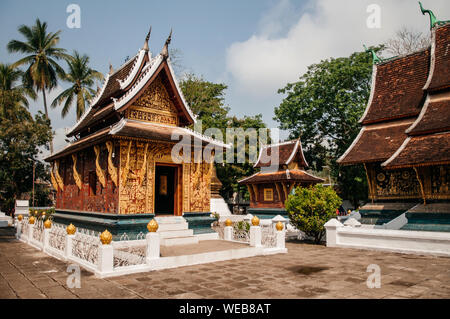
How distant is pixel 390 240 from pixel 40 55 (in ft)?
110

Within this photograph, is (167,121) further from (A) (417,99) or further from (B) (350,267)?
(A) (417,99)

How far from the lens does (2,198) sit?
92.8 feet

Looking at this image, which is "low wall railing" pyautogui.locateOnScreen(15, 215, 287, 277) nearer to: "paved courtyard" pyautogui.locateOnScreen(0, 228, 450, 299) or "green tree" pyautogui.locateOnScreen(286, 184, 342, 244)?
"paved courtyard" pyautogui.locateOnScreen(0, 228, 450, 299)

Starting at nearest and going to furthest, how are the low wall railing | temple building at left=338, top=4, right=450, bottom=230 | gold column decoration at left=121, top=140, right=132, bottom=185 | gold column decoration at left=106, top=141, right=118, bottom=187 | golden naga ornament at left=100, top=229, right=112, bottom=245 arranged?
golden naga ornament at left=100, top=229, right=112, bottom=245 → the low wall railing → gold column decoration at left=121, top=140, right=132, bottom=185 → gold column decoration at left=106, top=141, right=118, bottom=187 → temple building at left=338, top=4, right=450, bottom=230

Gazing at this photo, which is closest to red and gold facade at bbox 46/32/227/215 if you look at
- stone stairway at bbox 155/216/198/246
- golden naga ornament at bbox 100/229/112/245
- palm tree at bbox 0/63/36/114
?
stone stairway at bbox 155/216/198/246

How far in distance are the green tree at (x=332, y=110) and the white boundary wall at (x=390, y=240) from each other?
1769cm

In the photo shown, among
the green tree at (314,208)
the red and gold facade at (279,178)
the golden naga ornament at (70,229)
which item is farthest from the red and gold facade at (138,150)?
the red and gold facade at (279,178)

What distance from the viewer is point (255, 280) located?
22.0 feet

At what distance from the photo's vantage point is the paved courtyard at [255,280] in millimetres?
5730

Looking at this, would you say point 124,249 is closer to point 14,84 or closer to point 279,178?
point 279,178

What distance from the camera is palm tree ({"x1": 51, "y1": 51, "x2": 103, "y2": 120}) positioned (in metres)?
32.2

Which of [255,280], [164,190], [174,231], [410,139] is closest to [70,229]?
[174,231]

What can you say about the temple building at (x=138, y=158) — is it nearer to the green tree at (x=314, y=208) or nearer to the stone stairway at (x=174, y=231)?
the stone stairway at (x=174, y=231)

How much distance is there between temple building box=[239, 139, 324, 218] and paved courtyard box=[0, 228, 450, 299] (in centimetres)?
1467
